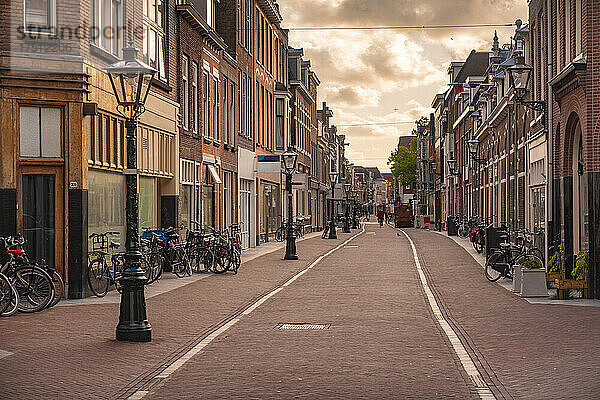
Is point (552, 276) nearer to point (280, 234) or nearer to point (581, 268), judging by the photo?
point (581, 268)

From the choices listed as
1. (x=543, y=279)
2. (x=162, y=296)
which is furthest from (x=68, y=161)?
(x=543, y=279)

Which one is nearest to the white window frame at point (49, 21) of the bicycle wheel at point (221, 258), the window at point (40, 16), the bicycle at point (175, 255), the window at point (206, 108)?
the window at point (40, 16)

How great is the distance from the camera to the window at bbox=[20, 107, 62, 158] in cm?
1709

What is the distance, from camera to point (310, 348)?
11.6 meters

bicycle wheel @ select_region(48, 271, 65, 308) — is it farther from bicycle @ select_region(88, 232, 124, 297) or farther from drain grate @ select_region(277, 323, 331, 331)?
drain grate @ select_region(277, 323, 331, 331)

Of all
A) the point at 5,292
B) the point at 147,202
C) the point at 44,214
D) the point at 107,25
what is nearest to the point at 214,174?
the point at 147,202

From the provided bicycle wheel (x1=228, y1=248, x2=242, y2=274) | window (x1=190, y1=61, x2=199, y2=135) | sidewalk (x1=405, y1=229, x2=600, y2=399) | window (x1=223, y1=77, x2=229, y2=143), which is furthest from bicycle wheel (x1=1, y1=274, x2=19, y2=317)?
window (x1=223, y1=77, x2=229, y2=143)

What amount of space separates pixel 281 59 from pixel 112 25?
105 ft

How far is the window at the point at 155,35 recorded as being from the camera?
76.4ft

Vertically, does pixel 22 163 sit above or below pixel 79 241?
above

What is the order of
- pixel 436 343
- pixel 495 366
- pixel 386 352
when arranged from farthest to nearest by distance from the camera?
pixel 436 343 → pixel 386 352 → pixel 495 366

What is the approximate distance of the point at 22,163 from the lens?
1708 centimetres

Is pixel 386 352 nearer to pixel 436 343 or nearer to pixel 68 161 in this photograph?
pixel 436 343

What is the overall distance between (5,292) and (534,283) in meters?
10.4
